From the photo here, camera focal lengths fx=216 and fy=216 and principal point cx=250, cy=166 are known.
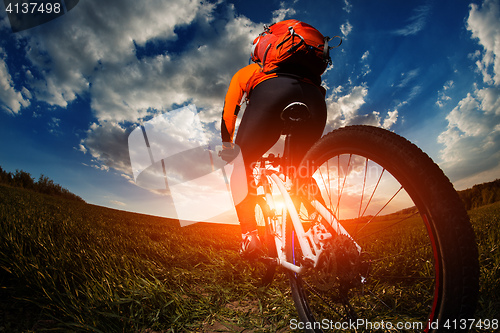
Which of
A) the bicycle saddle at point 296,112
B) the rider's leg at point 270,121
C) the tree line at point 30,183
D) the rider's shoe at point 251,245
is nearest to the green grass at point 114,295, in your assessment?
the rider's shoe at point 251,245

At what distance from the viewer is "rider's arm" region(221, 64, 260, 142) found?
7.13ft

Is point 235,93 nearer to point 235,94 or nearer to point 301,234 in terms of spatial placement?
point 235,94

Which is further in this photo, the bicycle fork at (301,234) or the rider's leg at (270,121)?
the rider's leg at (270,121)

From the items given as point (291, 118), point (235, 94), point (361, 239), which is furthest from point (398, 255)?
point (235, 94)

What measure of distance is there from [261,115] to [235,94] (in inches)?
19.2

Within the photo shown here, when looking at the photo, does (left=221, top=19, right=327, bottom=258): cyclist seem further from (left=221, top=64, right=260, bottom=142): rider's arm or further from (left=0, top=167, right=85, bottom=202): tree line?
(left=0, top=167, right=85, bottom=202): tree line

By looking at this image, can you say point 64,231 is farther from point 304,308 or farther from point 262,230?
point 304,308

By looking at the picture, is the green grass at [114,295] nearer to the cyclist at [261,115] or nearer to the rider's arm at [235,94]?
the cyclist at [261,115]

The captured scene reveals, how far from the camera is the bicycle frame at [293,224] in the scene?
143cm

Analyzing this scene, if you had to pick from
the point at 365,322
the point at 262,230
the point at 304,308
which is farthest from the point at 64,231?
the point at 365,322

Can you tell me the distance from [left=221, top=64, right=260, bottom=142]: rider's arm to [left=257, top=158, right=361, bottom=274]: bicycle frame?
1.80 ft

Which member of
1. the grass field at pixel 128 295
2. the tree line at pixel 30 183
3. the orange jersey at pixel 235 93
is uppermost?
the tree line at pixel 30 183

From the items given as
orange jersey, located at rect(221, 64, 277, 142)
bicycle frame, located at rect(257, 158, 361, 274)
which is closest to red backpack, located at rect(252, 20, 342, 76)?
orange jersey, located at rect(221, 64, 277, 142)

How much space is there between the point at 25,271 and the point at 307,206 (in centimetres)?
239
